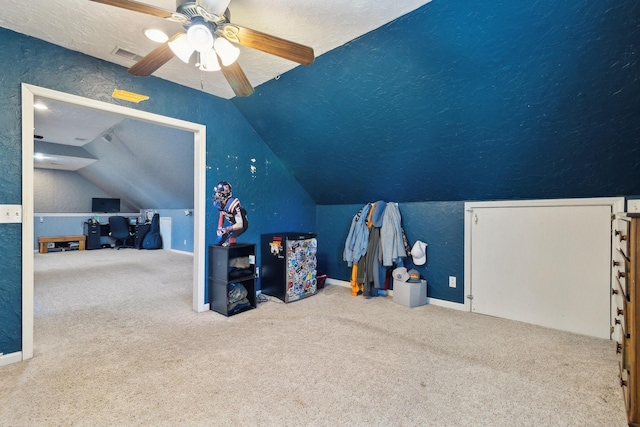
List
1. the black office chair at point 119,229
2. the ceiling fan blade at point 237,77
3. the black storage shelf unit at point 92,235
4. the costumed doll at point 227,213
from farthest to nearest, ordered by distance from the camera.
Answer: the black office chair at point 119,229
the black storage shelf unit at point 92,235
the costumed doll at point 227,213
the ceiling fan blade at point 237,77

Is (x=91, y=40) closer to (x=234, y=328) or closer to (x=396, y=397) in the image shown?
(x=234, y=328)

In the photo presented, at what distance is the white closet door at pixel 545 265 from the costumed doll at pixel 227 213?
97.7 inches

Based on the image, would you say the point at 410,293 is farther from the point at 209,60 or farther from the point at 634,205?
the point at 209,60

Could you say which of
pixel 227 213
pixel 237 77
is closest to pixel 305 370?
pixel 227 213

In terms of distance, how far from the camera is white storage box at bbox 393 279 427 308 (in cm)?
327

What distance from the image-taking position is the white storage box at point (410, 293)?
3270 mm

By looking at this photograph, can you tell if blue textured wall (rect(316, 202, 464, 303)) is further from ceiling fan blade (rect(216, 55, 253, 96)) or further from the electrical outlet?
ceiling fan blade (rect(216, 55, 253, 96))

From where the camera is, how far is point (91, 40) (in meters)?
2.18

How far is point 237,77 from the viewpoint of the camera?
1958mm

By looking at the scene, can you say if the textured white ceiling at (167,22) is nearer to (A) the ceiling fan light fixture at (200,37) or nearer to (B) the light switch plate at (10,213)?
(A) the ceiling fan light fixture at (200,37)

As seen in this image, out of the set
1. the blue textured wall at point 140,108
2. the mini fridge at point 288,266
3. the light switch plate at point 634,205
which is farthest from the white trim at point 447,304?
the blue textured wall at point 140,108

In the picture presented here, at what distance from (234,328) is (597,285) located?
10.1ft

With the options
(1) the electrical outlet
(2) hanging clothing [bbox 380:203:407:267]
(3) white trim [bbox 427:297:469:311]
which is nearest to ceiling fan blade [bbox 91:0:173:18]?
(2) hanging clothing [bbox 380:203:407:267]

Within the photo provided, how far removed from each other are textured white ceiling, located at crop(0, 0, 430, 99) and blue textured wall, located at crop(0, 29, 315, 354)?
0.13 meters
